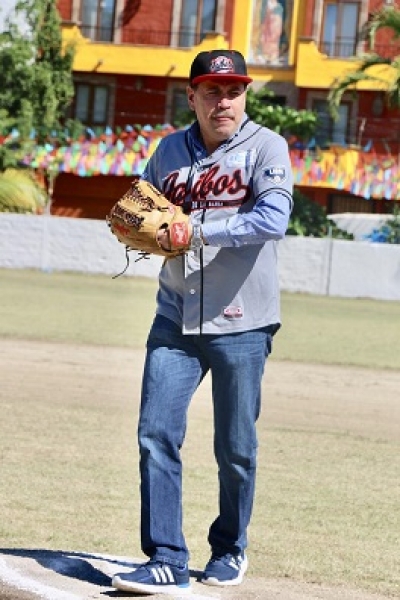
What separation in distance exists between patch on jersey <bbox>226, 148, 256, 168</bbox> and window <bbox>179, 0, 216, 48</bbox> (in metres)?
46.4

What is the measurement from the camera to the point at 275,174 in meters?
6.09

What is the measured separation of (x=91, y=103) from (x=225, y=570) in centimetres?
4802

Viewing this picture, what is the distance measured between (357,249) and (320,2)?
660 inches

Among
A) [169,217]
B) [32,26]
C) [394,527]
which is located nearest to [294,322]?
[394,527]

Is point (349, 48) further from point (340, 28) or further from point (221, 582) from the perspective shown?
point (221, 582)

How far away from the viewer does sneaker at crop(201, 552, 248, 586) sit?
629 cm

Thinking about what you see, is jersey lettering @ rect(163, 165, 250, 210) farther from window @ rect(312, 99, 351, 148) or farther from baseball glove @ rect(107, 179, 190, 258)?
window @ rect(312, 99, 351, 148)

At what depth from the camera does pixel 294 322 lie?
87.7 ft

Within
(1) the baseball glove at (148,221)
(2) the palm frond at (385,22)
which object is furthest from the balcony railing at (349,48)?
(1) the baseball glove at (148,221)

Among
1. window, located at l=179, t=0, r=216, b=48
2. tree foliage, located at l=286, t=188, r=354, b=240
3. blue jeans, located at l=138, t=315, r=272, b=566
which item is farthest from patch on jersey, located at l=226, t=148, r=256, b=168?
window, located at l=179, t=0, r=216, b=48

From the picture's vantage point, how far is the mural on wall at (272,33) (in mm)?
51594

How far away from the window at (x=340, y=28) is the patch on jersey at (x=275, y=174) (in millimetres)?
45622

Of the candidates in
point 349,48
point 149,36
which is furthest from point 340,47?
point 149,36

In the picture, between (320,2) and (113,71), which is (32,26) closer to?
(113,71)
